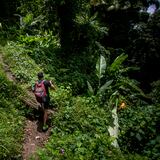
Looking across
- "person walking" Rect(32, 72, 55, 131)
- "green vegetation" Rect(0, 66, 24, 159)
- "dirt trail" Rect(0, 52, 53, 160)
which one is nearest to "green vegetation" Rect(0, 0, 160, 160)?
"green vegetation" Rect(0, 66, 24, 159)

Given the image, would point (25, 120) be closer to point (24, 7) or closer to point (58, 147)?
point (58, 147)

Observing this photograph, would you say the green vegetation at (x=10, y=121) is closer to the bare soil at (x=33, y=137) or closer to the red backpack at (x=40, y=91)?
the bare soil at (x=33, y=137)

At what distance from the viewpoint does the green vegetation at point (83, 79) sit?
8.11m

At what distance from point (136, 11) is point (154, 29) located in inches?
90.4

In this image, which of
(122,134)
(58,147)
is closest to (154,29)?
(122,134)

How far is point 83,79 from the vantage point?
12781 millimetres

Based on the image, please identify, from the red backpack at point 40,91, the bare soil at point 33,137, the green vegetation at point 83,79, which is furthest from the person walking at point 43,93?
the green vegetation at point 83,79

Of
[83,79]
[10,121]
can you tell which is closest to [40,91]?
[10,121]

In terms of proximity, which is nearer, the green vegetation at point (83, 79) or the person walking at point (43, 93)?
the green vegetation at point (83, 79)

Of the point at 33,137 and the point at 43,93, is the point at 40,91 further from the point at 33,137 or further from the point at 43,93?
the point at 33,137

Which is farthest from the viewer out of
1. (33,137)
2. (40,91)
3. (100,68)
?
(100,68)

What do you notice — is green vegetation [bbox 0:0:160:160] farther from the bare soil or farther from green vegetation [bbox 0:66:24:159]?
the bare soil

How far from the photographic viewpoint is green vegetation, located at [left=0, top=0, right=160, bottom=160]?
8.11 m

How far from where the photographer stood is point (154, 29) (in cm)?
1831
